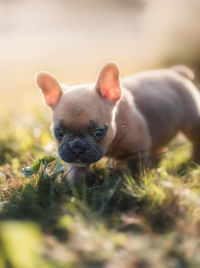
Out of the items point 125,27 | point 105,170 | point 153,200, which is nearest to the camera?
point 153,200

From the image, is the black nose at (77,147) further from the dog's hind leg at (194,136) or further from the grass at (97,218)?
the dog's hind leg at (194,136)

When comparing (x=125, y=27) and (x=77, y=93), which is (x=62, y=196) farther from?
(x=125, y=27)

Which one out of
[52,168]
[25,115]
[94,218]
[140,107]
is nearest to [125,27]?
[25,115]

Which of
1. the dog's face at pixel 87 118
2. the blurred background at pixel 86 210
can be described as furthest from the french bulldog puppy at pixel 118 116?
the blurred background at pixel 86 210

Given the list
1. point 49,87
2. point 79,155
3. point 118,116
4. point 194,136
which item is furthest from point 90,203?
point 194,136

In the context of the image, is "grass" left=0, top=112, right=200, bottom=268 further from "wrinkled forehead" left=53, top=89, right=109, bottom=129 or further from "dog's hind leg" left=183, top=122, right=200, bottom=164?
"dog's hind leg" left=183, top=122, right=200, bottom=164

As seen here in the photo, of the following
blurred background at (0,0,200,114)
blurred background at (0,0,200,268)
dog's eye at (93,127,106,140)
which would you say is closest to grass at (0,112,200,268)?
blurred background at (0,0,200,268)
